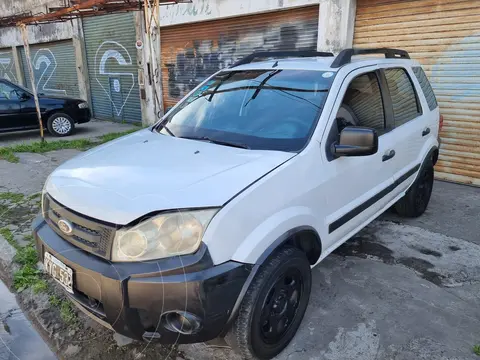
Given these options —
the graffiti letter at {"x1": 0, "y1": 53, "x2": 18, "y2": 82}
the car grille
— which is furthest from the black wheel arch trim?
the graffiti letter at {"x1": 0, "y1": 53, "x2": 18, "y2": 82}

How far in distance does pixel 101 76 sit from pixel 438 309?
41.0 feet

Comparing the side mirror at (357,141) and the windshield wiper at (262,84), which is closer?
the side mirror at (357,141)

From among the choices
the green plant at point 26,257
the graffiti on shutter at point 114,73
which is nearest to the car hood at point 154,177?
the green plant at point 26,257

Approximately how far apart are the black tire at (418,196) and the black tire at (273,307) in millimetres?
2223

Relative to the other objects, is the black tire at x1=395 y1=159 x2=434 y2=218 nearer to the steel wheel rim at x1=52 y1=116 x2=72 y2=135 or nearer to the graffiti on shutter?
the steel wheel rim at x1=52 y1=116 x2=72 y2=135

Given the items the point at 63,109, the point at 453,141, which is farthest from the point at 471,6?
the point at 63,109

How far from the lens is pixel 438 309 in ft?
8.91

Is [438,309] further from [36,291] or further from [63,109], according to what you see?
[63,109]

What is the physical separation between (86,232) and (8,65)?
20052 millimetres

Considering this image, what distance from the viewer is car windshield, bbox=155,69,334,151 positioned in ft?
8.27

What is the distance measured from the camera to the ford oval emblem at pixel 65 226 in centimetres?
203

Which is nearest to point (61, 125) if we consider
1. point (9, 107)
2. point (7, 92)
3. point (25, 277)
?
point (9, 107)

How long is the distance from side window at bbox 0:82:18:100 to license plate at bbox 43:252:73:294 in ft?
26.6

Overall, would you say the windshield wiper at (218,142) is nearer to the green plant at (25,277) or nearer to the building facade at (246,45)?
the green plant at (25,277)
